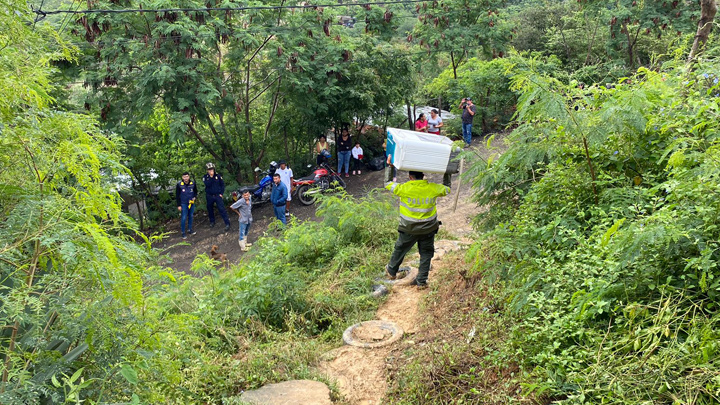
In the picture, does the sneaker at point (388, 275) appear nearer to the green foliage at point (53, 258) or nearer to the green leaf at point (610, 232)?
the green leaf at point (610, 232)

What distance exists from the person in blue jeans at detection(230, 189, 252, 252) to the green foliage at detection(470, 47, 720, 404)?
241 inches

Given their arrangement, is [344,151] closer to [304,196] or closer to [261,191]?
[304,196]

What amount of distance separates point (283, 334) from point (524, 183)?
3253 millimetres

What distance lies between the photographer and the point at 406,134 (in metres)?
7.99

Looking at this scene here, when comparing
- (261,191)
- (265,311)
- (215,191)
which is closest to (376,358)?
(265,311)

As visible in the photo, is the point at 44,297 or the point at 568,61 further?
the point at 568,61

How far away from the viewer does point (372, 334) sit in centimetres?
569

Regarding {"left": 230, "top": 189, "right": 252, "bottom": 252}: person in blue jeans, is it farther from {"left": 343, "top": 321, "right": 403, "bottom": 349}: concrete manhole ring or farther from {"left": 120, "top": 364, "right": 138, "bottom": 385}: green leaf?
{"left": 120, "top": 364, "right": 138, "bottom": 385}: green leaf

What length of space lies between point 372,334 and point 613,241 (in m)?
2.71

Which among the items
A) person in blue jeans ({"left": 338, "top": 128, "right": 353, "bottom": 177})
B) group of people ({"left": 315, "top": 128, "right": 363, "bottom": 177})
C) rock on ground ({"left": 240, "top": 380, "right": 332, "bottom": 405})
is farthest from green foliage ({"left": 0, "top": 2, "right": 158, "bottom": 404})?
person in blue jeans ({"left": 338, "top": 128, "right": 353, "bottom": 177})

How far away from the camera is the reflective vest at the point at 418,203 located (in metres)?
6.34

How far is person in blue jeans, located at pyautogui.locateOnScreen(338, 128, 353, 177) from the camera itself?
14961mm

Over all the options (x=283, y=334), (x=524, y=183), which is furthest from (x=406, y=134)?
(x=283, y=334)

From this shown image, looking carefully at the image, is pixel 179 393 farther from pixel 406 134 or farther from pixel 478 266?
pixel 406 134
